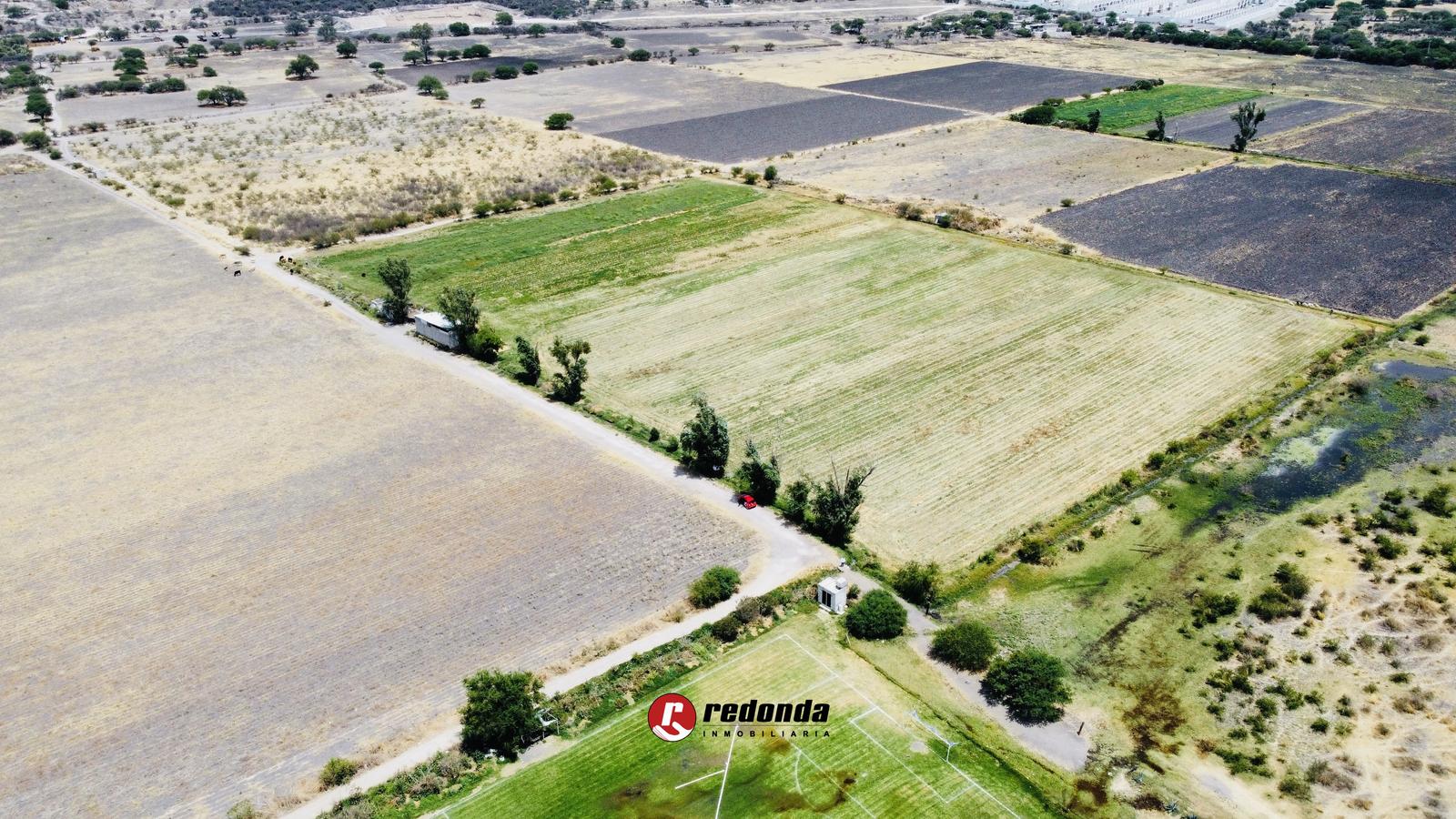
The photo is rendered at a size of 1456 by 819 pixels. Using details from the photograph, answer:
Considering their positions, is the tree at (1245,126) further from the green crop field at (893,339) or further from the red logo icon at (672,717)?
the red logo icon at (672,717)

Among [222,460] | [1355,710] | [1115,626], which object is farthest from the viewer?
[222,460]

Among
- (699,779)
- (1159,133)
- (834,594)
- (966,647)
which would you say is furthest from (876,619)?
(1159,133)

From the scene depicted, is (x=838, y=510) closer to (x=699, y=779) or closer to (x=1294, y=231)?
(x=699, y=779)

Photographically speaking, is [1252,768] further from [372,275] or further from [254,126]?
[254,126]

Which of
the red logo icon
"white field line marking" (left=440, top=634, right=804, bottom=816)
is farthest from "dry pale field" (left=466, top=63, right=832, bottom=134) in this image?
the red logo icon

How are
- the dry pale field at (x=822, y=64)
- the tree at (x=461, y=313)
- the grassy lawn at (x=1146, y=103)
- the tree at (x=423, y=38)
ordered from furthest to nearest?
the tree at (x=423, y=38), the dry pale field at (x=822, y=64), the grassy lawn at (x=1146, y=103), the tree at (x=461, y=313)

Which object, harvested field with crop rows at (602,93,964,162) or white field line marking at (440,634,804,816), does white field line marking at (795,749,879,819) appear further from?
harvested field with crop rows at (602,93,964,162)

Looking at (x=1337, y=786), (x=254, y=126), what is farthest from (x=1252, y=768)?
(x=254, y=126)

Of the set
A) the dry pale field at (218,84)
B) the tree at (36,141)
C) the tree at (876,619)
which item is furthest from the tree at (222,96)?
the tree at (876,619)
